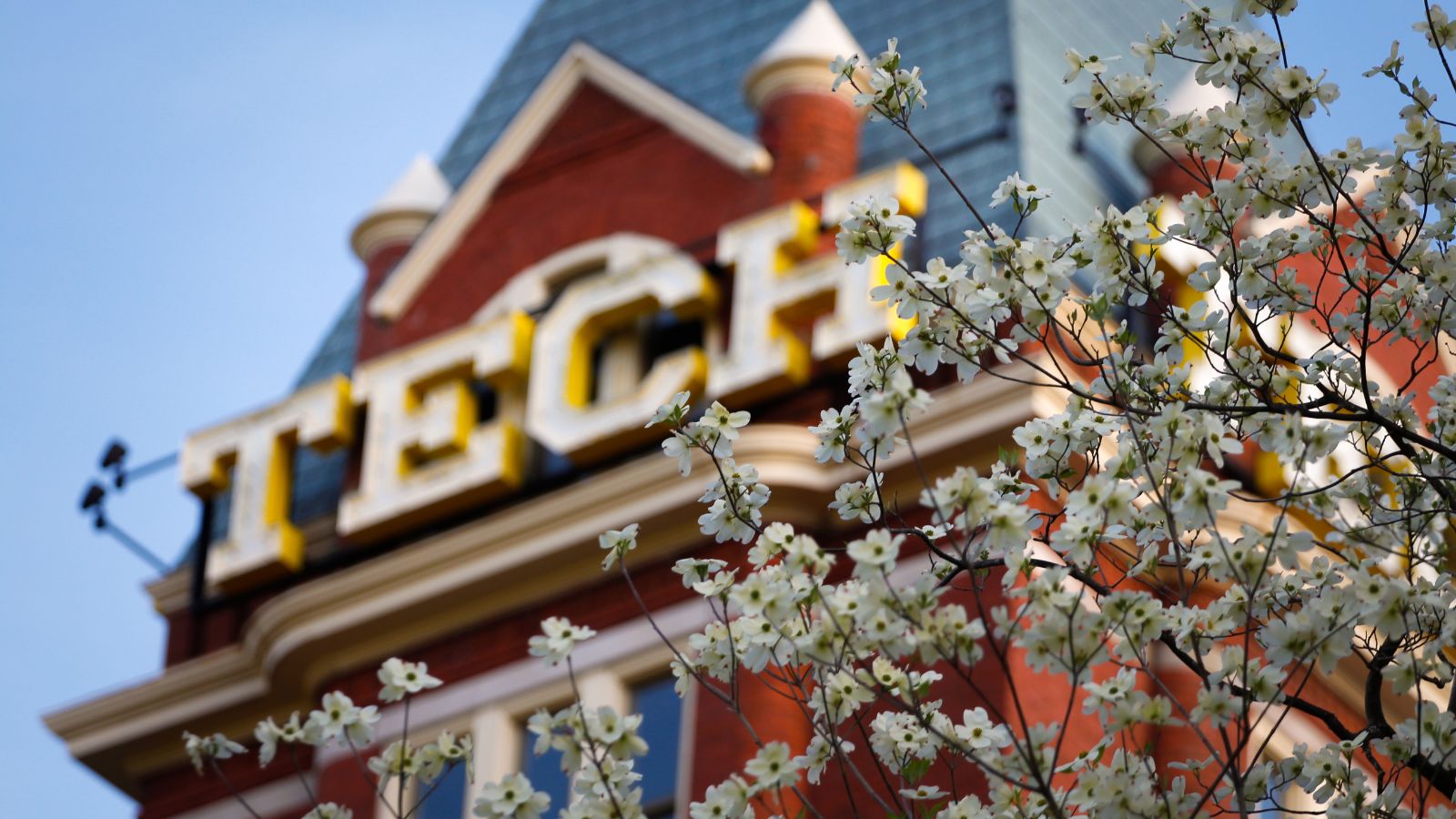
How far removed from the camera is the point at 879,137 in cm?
A: 2184


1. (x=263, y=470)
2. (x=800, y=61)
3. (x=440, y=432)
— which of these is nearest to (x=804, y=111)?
(x=800, y=61)

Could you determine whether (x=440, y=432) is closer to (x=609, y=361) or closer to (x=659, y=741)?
(x=609, y=361)

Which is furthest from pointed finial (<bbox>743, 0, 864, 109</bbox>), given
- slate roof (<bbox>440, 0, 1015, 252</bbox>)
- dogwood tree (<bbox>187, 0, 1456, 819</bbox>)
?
dogwood tree (<bbox>187, 0, 1456, 819</bbox>)

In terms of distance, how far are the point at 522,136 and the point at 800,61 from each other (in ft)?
10.1

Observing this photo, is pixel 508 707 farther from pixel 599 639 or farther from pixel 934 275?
pixel 934 275

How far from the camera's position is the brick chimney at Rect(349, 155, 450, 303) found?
76.6 feet

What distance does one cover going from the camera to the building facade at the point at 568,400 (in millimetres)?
19328

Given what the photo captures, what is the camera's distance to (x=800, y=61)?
2122 cm

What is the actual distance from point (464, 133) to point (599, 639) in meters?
8.32

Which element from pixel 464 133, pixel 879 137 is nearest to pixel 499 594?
pixel 879 137

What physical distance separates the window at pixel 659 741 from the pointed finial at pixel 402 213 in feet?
19.8

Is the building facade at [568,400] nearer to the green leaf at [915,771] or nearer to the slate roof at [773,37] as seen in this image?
the slate roof at [773,37]

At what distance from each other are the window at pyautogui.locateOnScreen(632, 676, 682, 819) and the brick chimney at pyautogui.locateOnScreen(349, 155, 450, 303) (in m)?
5.80

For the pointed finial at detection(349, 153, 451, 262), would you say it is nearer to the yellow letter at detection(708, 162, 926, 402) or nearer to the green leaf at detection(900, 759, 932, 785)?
the yellow letter at detection(708, 162, 926, 402)
